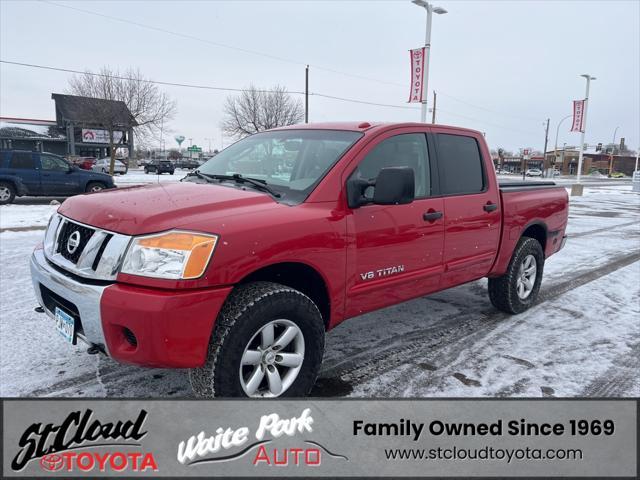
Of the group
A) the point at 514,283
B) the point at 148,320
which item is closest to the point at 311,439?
the point at 148,320

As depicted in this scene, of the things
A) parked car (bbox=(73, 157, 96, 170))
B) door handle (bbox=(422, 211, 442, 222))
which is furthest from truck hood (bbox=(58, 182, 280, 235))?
parked car (bbox=(73, 157, 96, 170))

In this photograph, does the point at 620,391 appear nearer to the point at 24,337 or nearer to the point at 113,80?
the point at 24,337

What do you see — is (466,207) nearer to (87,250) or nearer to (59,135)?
(87,250)

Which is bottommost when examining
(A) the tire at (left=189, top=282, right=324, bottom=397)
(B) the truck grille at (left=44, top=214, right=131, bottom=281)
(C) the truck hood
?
(A) the tire at (left=189, top=282, right=324, bottom=397)

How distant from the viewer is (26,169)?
43.7 feet

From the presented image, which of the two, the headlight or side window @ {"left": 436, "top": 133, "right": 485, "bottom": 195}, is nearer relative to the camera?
the headlight

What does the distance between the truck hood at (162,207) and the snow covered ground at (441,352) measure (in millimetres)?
1166

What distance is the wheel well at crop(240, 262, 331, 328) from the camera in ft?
9.08

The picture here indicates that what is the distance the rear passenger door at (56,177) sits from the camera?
537 inches

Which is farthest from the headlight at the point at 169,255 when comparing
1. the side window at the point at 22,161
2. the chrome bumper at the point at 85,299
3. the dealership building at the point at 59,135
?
the dealership building at the point at 59,135

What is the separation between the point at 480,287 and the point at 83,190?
12.5 meters

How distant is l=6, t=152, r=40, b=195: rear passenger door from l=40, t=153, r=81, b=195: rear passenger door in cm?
18

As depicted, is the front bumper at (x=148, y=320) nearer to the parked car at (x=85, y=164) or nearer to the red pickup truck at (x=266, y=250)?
the red pickup truck at (x=266, y=250)

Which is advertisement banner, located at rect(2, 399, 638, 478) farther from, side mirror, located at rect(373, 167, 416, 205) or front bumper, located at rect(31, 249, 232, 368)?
side mirror, located at rect(373, 167, 416, 205)
